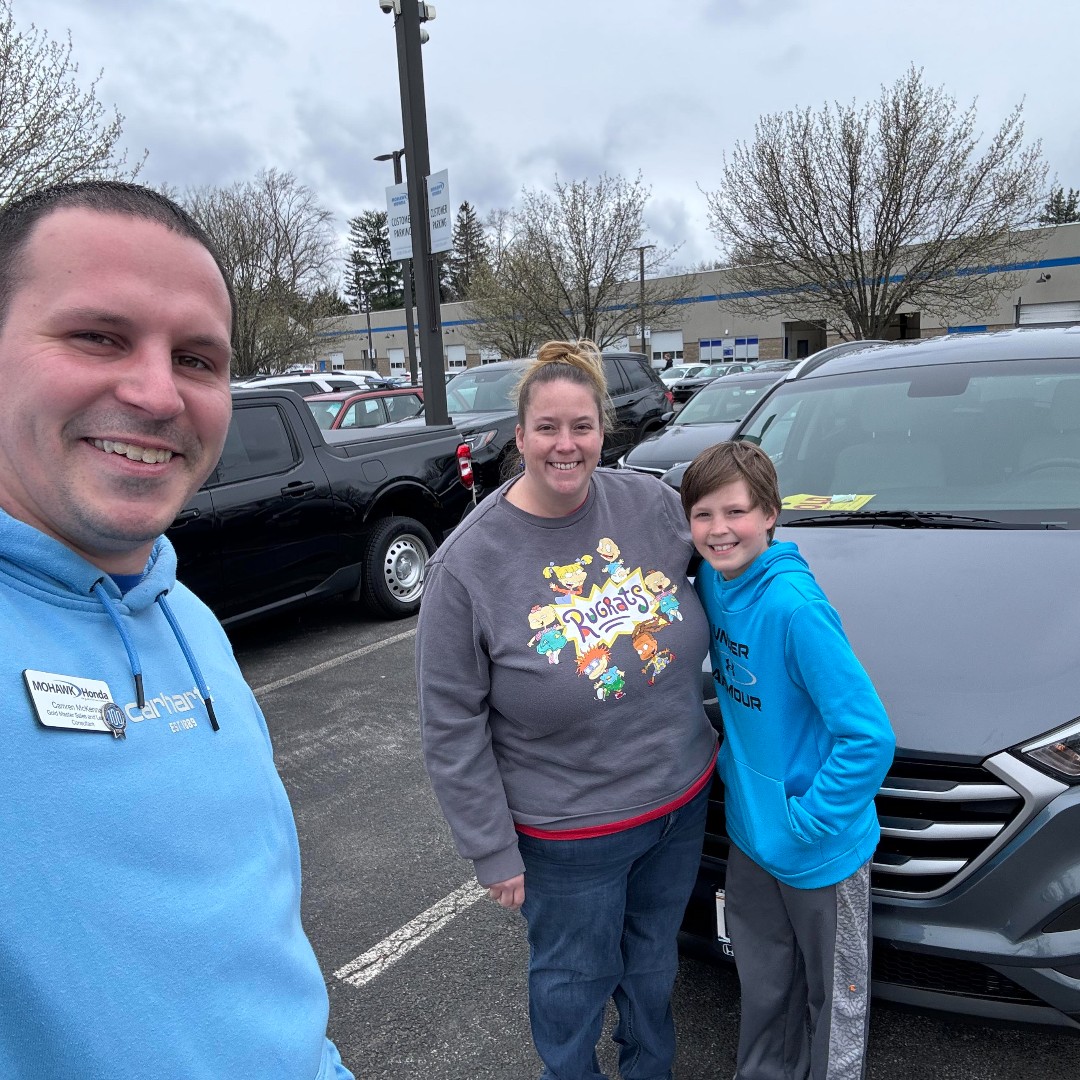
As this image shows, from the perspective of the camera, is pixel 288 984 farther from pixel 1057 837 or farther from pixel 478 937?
pixel 478 937

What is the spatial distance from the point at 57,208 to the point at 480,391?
9420mm

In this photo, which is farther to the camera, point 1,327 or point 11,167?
point 11,167

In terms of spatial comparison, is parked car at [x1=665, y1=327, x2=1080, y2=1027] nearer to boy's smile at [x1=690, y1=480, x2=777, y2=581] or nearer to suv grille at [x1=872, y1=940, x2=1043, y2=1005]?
suv grille at [x1=872, y1=940, x2=1043, y2=1005]

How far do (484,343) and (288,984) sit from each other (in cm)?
3455

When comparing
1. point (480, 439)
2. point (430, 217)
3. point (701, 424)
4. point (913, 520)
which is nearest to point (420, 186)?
point (430, 217)

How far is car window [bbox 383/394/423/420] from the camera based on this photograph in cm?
1148

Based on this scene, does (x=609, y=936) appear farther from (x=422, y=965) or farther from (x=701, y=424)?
(x=701, y=424)

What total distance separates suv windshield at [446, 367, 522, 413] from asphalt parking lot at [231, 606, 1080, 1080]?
232 inches

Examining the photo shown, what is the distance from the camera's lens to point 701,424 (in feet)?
32.0

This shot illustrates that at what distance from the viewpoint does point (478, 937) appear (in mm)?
2762

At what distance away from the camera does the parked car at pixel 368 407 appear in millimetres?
11102

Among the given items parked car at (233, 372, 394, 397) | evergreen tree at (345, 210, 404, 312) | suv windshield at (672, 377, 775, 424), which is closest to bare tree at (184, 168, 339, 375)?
parked car at (233, 372, 394, 397)

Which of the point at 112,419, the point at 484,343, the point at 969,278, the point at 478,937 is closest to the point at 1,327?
the point at 112,419

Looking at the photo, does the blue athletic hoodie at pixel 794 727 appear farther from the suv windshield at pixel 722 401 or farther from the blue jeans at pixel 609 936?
the suv windshield at pixel 722 401
